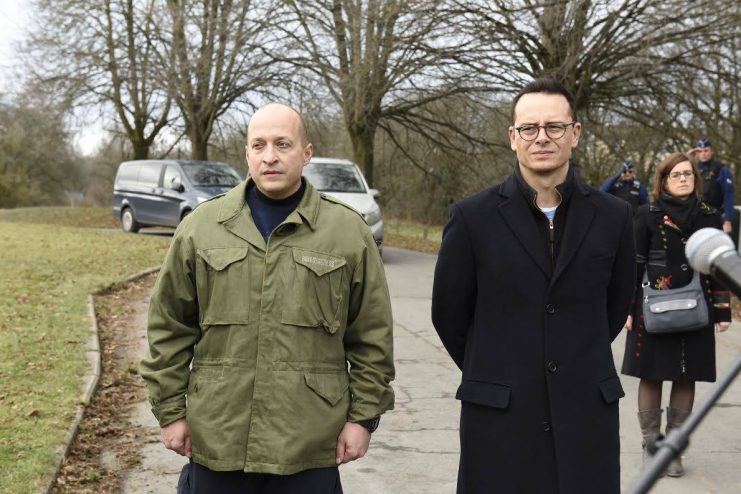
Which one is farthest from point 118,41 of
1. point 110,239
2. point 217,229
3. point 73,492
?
point 217,229

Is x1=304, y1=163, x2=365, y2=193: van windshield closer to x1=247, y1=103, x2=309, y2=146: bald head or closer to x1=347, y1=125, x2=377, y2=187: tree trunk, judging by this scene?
x1=347, y1=125, x2=377, y2=187: tree trunk

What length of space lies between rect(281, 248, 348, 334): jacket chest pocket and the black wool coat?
40cm

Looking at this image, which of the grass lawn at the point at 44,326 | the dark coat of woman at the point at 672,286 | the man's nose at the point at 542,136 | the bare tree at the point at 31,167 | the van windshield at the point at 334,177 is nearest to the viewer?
the man's nose at the point at 542,136

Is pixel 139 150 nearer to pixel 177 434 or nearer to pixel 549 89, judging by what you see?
pixel 177 434

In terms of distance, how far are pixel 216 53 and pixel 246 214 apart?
20.9 m

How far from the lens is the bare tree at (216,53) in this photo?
2197 centimetres

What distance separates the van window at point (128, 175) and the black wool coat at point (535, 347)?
19.8 m

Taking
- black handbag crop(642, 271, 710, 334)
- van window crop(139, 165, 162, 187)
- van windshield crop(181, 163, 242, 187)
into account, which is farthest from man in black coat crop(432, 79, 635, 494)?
van window crop(139, 165, 162, 187)

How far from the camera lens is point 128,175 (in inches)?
871

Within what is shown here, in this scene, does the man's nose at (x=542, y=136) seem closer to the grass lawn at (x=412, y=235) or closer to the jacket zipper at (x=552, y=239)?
the jacket zipper at (x=552, y=239)

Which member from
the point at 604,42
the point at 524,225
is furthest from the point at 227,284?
the point at 604,42

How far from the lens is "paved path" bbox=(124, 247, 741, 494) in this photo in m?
4.93

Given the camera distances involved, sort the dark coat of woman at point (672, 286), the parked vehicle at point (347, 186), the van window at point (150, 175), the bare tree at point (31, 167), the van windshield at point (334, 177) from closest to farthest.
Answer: the dark coat of woman at point (672, 286) < the parked vehicle at point (347, 186) < the van windshield at point (334, 177) < the van window at point (150, 175) < the bare tree at point (31, 167)

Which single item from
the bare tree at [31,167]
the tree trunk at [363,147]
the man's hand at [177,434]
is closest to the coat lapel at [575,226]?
the man's hand at [177,434]
